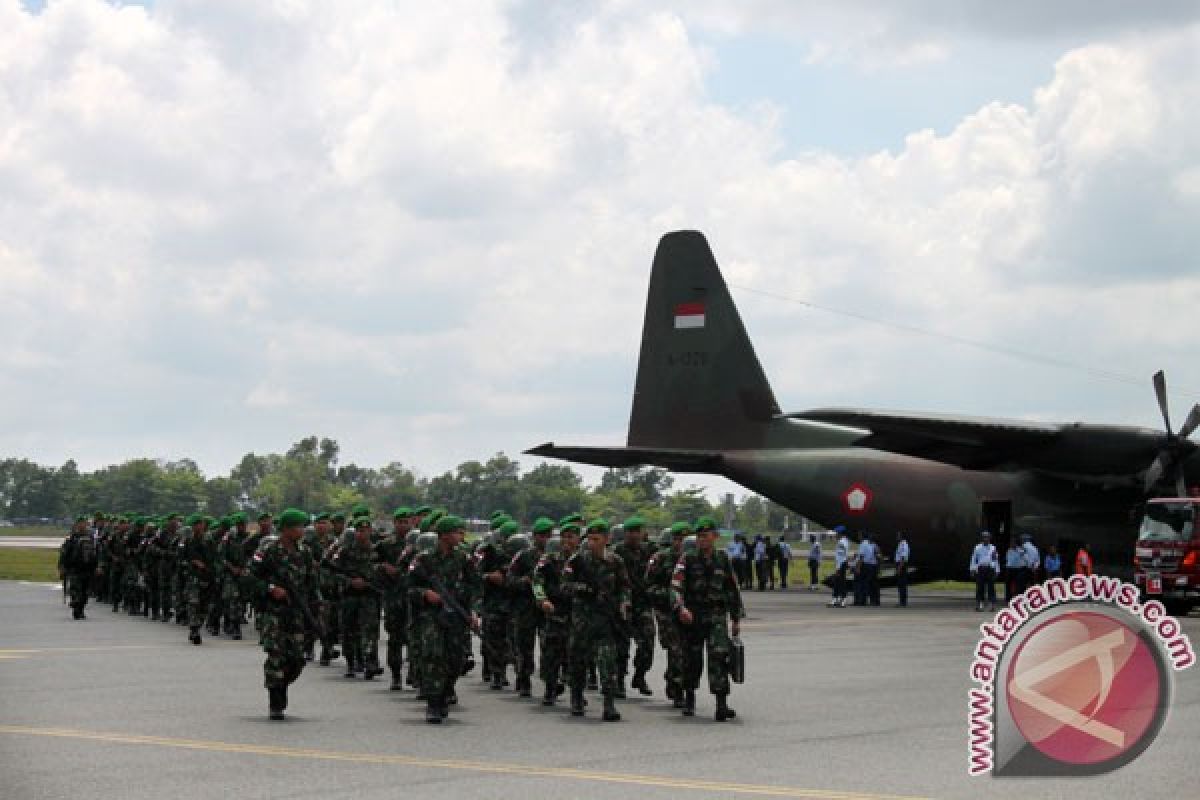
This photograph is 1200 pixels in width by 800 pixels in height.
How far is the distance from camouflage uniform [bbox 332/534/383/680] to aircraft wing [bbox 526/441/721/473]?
54.6ft

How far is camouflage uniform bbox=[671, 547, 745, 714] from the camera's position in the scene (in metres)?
14.1

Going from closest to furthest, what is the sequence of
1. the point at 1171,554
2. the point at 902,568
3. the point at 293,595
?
the point at 293,595, the point at 1171,554, the point at 902,568

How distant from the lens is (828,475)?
35844 millimetres

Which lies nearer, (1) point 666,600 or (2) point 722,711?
(2) point 722,711

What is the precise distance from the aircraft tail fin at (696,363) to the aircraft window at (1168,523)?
1180 centimetres

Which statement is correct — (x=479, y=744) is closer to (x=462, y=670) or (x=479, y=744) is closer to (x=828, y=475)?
(x=462, y=670)

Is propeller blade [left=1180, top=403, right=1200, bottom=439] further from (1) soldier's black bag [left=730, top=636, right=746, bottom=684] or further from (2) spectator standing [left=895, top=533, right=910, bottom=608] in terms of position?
(1) soldier's black bag [left=730, top=636, right=746, bottom=684]

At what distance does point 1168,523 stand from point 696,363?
14217 millimetres

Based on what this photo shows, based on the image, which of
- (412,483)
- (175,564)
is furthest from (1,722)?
(412,483)

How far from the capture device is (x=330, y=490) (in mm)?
146750

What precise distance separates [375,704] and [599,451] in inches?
821

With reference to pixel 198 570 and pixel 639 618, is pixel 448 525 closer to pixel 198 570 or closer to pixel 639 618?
pixel 639 618

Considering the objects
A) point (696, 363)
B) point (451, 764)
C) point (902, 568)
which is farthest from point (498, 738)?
point (696, 363)

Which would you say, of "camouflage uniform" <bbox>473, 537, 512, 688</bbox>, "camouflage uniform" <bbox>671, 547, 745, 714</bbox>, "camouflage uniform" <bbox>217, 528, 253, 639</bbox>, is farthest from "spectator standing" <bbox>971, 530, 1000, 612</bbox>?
"camouflage uniform" <bbox>671, 547, 745, 714</bbox>
